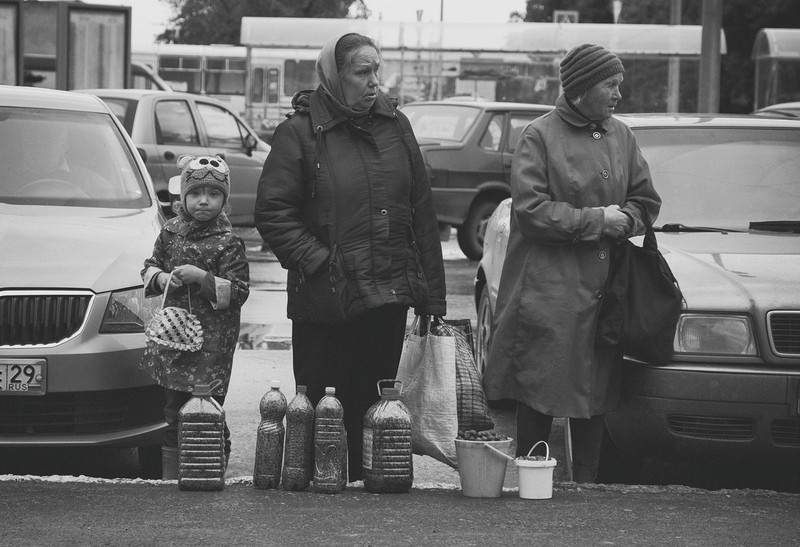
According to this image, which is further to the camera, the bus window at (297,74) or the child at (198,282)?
the bus window at (297,74)

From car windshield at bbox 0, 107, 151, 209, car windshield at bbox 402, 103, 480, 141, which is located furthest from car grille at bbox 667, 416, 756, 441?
car windshield at bbox 402, 103, 480, 141

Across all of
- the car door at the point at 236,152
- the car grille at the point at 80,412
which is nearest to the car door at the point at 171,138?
the car door at the point at 236,152

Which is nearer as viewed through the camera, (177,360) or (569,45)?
(177,360)

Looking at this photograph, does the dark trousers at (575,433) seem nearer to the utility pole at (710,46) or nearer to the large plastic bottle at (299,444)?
the large plastic bottle at (299,444)

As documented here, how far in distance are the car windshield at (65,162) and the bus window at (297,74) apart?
58.9ft

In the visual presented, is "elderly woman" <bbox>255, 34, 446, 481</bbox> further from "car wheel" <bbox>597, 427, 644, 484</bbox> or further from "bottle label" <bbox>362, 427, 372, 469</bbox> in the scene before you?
"car wheel" <bbox>597, 427, 644, 484</bbox>

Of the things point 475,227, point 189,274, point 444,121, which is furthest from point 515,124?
point 189,274

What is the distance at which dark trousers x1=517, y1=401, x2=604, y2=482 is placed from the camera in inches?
199

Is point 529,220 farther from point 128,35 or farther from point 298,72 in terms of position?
point 298,72

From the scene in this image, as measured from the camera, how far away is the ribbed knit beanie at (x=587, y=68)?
487 centimetres

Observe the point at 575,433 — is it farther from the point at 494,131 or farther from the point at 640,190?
the point at 494,131

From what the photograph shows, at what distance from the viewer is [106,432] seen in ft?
17.2

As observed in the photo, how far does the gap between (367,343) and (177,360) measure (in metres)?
0.74

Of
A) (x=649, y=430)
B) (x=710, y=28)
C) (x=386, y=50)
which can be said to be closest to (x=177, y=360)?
(x=649, y=430)
